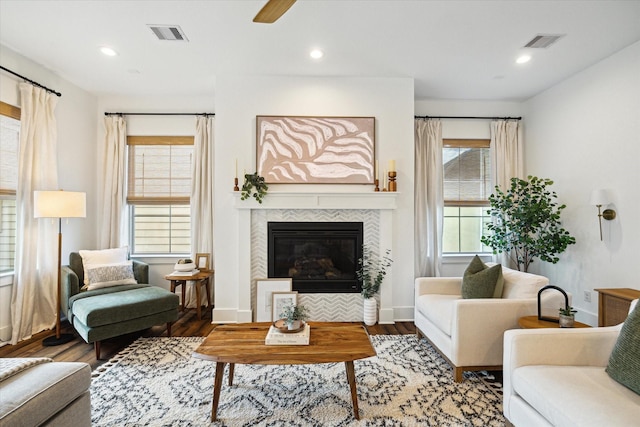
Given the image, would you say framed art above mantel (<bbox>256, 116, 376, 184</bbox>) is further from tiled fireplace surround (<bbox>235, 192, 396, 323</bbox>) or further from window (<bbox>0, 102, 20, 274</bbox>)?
window (<bbox>0, 102, 20, 274</bbox>)

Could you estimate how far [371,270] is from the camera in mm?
3748

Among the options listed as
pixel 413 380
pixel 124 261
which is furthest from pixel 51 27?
pixel 413 380

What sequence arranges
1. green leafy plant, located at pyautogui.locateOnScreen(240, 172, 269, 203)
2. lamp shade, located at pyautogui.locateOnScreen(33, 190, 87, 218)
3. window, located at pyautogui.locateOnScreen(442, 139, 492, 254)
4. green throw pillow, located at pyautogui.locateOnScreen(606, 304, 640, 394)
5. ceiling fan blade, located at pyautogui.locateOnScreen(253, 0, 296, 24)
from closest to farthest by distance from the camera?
green throw pillow, located at pyautogui.locateOnScreen(606, 304, 640, 394) < ceiling fan blade, located at pyautogui.locateOnScreen(253, 0, 296, 24) < lamp shade, located at pyautogui.locateOnScreen(33, 190, 87, 218) < green leafy plant, located at pyautogui.locateOnScreen(240, 172, 269, 203) < window, located at pyautogui.locateOnScreen(442, 139, 492, 254)

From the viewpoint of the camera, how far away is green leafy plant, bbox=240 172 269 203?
3564 mm

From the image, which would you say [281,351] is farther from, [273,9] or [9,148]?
[9,148]

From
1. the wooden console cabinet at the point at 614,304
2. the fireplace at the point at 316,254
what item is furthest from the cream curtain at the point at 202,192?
the wooden console cabinet at the point at 614,304

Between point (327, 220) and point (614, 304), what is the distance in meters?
2.77

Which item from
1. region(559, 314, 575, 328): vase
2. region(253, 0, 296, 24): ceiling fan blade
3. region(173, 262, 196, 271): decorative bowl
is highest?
region(253, 0, 296, 24): ceiling fan blade

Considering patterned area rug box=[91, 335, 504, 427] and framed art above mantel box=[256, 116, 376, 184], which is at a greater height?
framed art above mantel box=[256, 116, 376, 184]

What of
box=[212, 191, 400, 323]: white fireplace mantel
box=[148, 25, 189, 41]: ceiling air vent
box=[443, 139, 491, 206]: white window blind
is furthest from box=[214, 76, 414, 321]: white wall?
box=[443, 139, 491, 206]: white window blind

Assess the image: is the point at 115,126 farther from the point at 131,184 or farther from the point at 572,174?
the point at 572,174

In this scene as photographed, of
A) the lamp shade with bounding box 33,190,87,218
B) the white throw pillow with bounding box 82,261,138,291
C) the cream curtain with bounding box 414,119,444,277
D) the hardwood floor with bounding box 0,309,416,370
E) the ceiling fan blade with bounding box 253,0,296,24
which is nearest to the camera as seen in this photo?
the ceiling fan blade with bounding box 253,0,296,24

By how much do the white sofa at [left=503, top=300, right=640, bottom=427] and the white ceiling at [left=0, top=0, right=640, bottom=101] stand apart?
93.8 inches

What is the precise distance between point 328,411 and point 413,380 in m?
0.74
